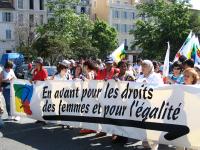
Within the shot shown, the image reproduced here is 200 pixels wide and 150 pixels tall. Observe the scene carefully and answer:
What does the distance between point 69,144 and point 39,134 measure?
1.42 metres

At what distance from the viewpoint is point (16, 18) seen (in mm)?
82312

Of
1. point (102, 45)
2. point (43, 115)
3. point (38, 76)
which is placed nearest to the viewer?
point (43, 115)

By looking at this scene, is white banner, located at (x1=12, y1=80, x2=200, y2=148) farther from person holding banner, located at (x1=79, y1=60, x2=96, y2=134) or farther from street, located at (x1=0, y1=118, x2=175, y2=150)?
person holding banner, located at (x1=79, y1=60, x2=96, y2=134)

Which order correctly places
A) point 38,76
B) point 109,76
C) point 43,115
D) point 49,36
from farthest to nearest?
point 49,36
point 38,76
point 43,115
point 109,76

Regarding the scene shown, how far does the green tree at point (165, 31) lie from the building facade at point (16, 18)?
24985 mm

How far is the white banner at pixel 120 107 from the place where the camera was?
7812mm

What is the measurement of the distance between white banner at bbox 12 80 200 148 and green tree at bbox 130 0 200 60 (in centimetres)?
4443

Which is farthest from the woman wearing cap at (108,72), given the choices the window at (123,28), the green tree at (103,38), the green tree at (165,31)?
the window at (123,28)

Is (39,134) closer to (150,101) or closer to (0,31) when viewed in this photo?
(150,101)

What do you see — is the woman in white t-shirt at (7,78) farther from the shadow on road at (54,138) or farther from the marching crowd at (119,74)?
the shadow on road at (54,138)

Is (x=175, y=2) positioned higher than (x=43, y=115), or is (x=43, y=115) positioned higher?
(x=175, y=2)

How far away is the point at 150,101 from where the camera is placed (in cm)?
843

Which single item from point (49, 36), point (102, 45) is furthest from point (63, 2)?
point (102, 45)

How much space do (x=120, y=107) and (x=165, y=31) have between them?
47.4 m
